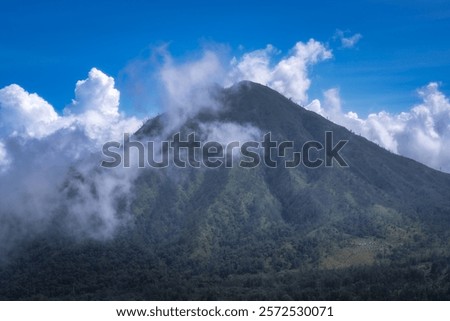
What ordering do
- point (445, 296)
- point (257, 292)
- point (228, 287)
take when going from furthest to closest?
point (228, 287)
point (257, 292)
point (445, 296)

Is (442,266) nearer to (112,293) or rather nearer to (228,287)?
(228,287)

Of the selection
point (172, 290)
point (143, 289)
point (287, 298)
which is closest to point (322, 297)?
point (287, 298)
